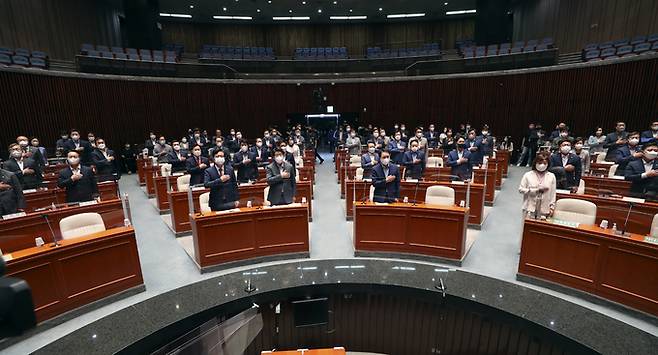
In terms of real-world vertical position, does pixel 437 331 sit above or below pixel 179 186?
below

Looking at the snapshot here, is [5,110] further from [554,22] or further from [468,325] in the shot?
[554,22]

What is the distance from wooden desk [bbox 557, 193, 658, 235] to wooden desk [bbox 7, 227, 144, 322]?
6.84 metres

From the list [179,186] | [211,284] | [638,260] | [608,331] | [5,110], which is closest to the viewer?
[608,331]

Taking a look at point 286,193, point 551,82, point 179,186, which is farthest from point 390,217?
point 551,82

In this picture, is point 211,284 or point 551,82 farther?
point 551,82

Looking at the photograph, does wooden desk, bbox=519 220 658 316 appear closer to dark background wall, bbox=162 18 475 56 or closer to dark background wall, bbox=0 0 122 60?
dark background wall, bbox=0 0 122 60

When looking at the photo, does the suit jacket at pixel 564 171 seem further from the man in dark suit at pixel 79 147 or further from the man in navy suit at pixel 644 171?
the man in dark suit at pixel 79 147

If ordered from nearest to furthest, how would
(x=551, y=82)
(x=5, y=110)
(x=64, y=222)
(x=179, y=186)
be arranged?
(x=64, y=222) < (x=179, y=186) < (x=5, y=110) < (x=551, y=82)

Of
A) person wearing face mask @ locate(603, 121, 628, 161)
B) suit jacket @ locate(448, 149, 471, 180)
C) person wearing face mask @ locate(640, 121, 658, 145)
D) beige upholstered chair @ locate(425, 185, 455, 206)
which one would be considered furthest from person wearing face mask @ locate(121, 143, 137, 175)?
person wearing face mask @ locate(640, 121, 658, 145)

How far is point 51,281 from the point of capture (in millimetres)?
4184

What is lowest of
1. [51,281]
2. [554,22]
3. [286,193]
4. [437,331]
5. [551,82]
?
[437,331]

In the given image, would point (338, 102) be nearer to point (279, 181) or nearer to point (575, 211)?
point (279, 181)

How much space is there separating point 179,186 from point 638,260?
311 inches

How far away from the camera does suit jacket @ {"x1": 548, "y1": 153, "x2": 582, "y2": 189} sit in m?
6.43
